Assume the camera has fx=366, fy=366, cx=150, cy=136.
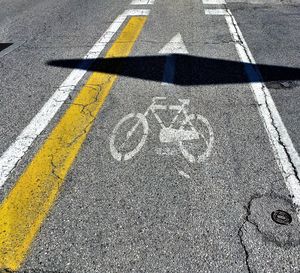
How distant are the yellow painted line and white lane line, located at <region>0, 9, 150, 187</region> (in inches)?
7.7

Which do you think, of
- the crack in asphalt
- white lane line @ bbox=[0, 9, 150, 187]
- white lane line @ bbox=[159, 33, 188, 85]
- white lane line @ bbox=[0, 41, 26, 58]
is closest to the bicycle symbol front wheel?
white lane line @ bbox=[0, 9, 150, 187]

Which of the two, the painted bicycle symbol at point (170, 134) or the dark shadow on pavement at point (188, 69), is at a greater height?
the painted bicycle symbol at point (170, 134)

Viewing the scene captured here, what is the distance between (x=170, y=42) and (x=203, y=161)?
4.15 m

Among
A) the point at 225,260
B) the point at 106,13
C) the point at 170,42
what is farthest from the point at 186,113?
the point at 106,13

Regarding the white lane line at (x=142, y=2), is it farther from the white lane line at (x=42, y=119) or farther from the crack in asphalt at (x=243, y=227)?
the crack in asphalt at (x=243, y=227)

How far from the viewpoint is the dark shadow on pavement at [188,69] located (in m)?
5.88

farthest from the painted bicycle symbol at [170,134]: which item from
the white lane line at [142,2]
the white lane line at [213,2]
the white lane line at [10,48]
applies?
the white lane line at [142,2]

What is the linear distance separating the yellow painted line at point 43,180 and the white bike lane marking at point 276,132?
2.25 metres

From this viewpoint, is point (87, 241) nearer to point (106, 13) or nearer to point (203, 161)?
point (203, 161)

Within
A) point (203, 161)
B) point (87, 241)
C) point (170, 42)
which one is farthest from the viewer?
point (170, 42)

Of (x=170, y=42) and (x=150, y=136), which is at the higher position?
(x=150, y=136)

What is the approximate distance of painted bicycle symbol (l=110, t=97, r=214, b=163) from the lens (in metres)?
4.20

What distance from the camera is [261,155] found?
4098 millimetres

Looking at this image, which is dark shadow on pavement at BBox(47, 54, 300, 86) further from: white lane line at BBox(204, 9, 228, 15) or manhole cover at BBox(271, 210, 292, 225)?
white lane line at BBox(204, 9, 228, 15)
